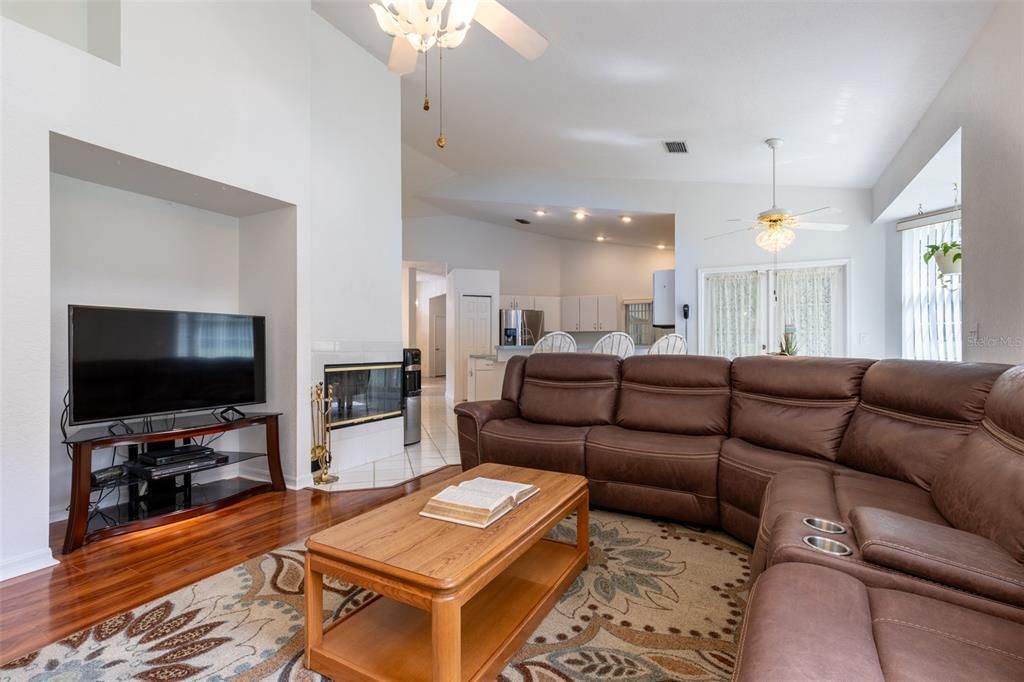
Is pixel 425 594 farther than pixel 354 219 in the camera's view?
No

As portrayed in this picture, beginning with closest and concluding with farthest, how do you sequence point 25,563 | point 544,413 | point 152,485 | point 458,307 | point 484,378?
1. point 25,563
2. point 152,485
3. point 544,413
4. point 484,378
5. point 458,307

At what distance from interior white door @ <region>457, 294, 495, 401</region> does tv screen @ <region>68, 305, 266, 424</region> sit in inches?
191

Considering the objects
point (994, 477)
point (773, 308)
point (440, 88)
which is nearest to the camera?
point (994, 477)

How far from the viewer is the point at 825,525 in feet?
4.77

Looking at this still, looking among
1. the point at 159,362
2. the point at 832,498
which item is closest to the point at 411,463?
the point at 159,362

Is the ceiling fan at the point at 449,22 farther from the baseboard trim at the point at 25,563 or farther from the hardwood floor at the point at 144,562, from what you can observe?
the baseboard trim at the point at 25,563

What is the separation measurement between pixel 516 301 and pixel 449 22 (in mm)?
7247

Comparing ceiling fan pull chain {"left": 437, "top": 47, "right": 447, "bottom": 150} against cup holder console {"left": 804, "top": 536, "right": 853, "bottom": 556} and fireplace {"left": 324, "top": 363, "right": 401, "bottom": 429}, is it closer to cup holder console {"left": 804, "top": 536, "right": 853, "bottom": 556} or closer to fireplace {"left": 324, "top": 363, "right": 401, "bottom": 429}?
fireplace {"left": 324, "top": 363, "right": 401, "bottom": 429}

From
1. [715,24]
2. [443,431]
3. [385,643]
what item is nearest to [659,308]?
[443,431]

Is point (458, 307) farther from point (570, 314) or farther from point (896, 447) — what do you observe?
point (896, 447)

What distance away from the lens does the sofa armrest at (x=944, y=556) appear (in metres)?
1.08

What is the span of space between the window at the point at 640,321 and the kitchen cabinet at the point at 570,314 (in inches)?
38.6

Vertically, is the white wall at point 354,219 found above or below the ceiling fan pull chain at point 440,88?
below

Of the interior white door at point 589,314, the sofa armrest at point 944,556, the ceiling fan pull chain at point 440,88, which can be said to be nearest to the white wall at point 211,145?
the ceiling fan pull chain at point 440,88
